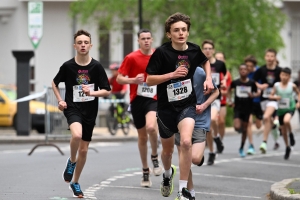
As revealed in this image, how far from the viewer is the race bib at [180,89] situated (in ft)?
35.2

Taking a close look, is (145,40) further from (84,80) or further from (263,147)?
(263,147)

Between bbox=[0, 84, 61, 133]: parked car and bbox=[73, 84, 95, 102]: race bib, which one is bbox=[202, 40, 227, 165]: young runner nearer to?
bbox=[73, 84, 95, 102]: race bib

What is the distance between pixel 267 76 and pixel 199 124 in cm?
873

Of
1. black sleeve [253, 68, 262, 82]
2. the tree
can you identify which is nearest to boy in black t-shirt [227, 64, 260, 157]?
black sleeve [253, 68, 262, 82]

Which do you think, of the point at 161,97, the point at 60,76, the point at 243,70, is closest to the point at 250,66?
the point at 243,70

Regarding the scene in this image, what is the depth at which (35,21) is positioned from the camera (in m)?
24.9

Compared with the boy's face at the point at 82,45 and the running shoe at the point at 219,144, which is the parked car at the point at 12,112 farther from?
the boy's face at the point at 82,45

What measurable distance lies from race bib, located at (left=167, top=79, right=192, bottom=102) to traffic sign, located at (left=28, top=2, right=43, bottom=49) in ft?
47.0

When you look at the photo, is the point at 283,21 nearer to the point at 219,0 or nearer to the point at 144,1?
the point at 219,0

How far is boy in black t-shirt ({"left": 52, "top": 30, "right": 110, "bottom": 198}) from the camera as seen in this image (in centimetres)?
1187

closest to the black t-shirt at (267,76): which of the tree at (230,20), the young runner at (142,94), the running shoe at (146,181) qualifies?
the young runner at (142,94)

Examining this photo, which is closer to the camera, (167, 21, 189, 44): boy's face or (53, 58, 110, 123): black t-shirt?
(167, 21, 189, 44): boy's face

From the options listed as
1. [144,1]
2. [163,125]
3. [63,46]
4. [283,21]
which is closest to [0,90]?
[144,1]

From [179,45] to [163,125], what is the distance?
2.94 ft
